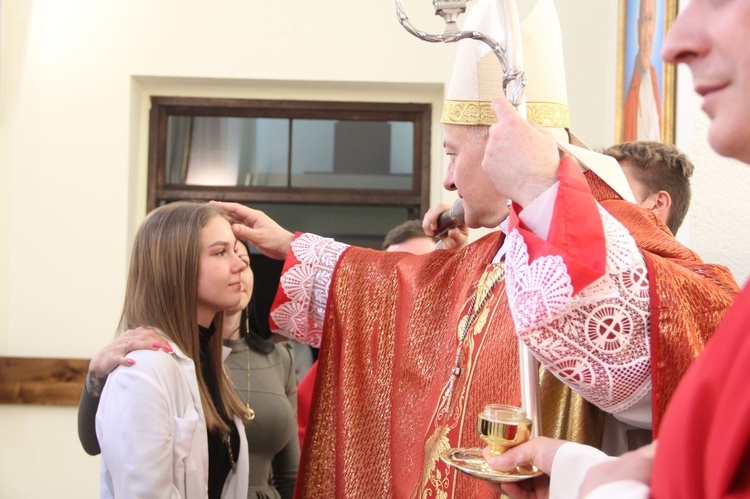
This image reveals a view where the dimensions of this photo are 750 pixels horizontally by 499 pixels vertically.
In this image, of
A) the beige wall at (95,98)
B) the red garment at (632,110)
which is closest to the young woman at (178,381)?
the red garment at (632,110)

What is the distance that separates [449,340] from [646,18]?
2.16 meters

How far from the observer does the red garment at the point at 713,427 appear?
2.26 feet

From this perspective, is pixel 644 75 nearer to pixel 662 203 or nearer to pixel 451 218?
pixel 662 203

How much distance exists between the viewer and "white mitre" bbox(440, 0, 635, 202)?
73.8 inches

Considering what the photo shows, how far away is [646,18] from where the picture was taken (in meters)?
3.46

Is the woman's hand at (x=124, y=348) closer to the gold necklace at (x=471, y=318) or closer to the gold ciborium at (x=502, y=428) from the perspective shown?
the gold necklace at (x=471, y=318)

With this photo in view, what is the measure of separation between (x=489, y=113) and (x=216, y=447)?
1051mm

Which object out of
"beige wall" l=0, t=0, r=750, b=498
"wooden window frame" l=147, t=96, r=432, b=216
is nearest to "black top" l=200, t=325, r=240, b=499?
"beige wall" l=0, t=0, r=750, b=498

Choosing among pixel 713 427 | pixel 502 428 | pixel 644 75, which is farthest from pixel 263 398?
pixel 713 427

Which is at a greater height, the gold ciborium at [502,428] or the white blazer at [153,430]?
the gold ciborium at [502,428]

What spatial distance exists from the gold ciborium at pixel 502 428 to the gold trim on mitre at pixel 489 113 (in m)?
0.80

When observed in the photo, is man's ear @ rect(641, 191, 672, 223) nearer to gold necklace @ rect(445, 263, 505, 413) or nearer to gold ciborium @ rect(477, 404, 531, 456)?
gold necklace @ rect(445, 263, 505, 413)

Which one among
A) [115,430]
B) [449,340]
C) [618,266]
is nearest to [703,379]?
[618,266]

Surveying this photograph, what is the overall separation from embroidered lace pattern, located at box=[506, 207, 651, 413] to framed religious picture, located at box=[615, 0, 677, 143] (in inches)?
66.1
